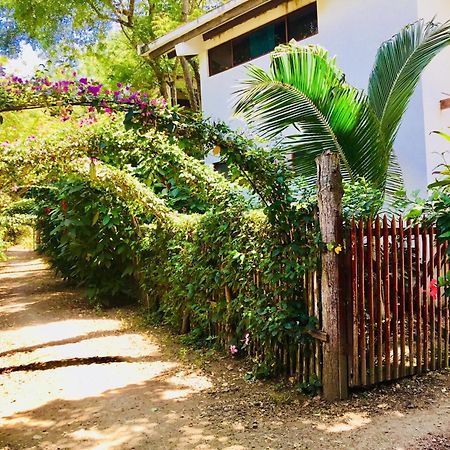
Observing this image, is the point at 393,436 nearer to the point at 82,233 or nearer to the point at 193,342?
the point at 193,342

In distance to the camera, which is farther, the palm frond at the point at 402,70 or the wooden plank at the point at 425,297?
the palm frond at the point at 402,70

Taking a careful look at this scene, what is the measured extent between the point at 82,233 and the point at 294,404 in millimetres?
6427

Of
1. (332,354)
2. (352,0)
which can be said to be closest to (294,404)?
(332,354)

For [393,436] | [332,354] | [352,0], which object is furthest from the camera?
[352,0]

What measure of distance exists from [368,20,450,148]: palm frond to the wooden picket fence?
181 centimetres

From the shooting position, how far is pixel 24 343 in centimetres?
782

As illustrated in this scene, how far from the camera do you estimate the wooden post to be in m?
4.70

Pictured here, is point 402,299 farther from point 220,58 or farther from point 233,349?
point 220,58

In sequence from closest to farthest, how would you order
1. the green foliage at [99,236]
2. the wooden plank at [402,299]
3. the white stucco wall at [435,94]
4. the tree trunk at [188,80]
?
1. the wooden plank at [402,299]
2. the white stucco wall at [435,94]
3. the green foliage at [99,236]
4. the tree trunk at [188,80]

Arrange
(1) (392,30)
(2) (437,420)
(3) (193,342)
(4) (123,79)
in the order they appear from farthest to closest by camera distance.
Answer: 1. (4) (123,79)
2. (1) (392,30)
3. (3) (193,342)
4. (2) (437,420)

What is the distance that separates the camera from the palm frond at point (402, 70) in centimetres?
654

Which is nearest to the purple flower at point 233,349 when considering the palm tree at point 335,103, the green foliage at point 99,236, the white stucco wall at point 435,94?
the palm tree at point 335,103

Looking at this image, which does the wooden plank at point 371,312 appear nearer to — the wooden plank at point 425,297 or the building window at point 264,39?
the wooden plank at point 425,297

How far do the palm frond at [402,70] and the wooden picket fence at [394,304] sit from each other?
1.81 meters
